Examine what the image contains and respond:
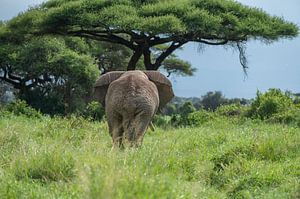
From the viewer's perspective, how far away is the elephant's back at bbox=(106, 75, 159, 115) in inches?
322

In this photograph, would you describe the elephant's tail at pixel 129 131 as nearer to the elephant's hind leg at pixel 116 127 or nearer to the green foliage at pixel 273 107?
the elephant's hind leg at pixel 116 127

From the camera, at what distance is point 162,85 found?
31.0 ft

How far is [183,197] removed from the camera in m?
5.51

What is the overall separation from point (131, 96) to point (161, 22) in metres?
13.0

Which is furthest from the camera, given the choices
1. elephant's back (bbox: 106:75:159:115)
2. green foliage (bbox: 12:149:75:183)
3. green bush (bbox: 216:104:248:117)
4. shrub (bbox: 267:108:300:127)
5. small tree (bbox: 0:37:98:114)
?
small tree (bbox: 0:37:98:114)

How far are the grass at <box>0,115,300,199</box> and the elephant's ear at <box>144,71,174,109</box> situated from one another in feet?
2.51

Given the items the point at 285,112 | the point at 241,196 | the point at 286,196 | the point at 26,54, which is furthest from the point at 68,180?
the point at 26,54

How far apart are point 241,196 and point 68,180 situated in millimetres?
1895

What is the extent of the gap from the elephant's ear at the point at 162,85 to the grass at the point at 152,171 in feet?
2.51

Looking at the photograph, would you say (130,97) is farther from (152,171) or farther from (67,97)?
(67,97)

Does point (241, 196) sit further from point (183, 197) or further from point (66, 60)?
point (66, 60)

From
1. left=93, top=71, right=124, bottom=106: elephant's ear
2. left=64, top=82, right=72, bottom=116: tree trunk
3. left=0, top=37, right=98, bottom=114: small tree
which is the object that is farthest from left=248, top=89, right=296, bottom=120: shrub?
left=64, top=82, right=72, bottom=116: tree trunk

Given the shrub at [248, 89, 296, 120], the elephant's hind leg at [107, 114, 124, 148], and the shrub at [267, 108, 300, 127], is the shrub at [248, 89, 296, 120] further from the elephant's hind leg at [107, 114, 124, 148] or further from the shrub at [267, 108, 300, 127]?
the elephant's hind leg at [107, 114, 124, 148]

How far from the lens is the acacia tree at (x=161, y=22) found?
21547 millimetres
